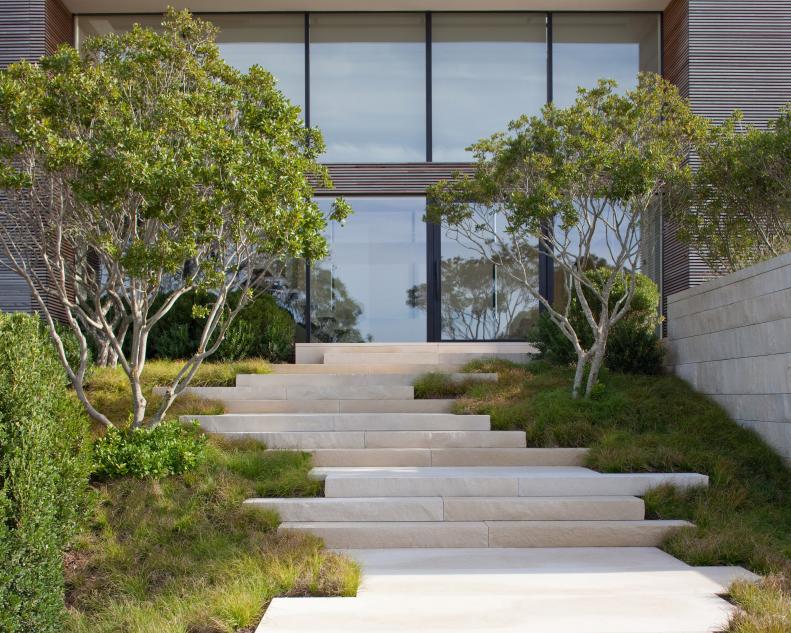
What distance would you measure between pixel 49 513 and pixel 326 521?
81.6 inches

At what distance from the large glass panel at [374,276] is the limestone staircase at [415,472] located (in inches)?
68.5

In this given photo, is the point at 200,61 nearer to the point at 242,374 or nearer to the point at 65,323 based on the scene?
the point at 242,374

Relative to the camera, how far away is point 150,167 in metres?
6.21

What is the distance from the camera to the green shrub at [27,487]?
4.19m

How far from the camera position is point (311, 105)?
1262 centimetres

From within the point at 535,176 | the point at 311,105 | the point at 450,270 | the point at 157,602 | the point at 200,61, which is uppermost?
the point at 311,105

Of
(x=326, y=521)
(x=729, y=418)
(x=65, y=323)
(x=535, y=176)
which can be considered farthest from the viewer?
(x=65, y=323)

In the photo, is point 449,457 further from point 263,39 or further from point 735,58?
point 263,39

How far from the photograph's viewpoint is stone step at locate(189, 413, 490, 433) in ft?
26.1

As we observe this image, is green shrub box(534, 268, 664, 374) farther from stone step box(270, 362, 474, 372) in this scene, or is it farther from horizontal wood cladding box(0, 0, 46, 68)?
horizontal wood cladding box(0, 0, 46, 68)

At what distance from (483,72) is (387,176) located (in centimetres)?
235

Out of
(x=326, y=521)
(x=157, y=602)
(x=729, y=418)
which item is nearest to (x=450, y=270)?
(x=729, y=418)

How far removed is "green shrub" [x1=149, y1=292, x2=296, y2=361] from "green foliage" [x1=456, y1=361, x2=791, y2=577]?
3.14 metres

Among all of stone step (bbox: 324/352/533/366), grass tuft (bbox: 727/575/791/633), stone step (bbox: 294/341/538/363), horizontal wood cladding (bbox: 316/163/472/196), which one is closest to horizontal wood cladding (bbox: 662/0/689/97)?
horizontal wood cladding (bbox: 316/163/472/196)
